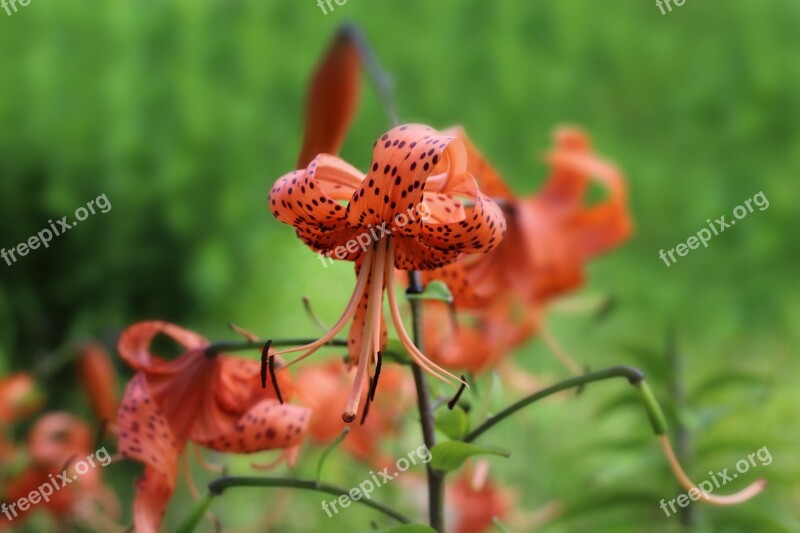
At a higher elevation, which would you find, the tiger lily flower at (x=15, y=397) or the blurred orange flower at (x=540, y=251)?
the tiger lily flower at (x=15, y=397)

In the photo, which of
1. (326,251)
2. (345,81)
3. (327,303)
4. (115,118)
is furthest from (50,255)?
(326,251)

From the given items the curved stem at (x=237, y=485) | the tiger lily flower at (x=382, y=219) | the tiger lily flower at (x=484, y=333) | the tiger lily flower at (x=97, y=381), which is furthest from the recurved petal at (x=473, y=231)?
the tiger lily flower at (x=97, y=381)

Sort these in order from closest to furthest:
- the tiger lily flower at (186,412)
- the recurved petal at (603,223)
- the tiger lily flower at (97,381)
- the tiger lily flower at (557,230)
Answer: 1. the tiger lily flower at (186,412)
2. the tiger lily flower at (557,230)
3. the recurved petal at (603,223)
4. the tiger lily flower at (97,381)

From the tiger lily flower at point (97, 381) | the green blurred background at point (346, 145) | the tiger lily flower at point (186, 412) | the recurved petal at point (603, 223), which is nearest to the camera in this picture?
the tiger lily flower at point (186, 412)

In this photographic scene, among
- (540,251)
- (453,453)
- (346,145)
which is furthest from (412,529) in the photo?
(346,145)

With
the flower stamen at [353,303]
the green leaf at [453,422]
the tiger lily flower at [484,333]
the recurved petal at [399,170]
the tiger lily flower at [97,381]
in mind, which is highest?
the tiger lily flower at [97,381]

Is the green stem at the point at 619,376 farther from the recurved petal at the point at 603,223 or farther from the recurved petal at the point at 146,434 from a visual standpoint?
the recurved petal at the point at 603,223

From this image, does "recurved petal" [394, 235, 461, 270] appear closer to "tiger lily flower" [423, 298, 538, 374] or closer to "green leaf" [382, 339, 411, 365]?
"green leaf" [382, 339, 411, 365]

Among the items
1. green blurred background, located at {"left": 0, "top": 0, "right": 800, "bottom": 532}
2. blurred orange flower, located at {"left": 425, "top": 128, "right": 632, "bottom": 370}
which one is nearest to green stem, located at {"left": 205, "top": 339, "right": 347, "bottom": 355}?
blurred orange flower, located at {"left": 425, "top": 128, "right": 632, "bottom": 370}
